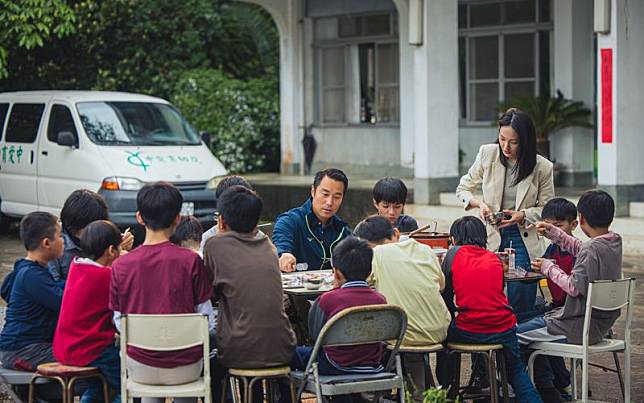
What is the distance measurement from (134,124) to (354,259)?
9.53 metres

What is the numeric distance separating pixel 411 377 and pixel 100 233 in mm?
2003

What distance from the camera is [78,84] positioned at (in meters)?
21.5

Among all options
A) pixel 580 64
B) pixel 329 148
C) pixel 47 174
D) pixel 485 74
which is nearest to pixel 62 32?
pixel 47 174

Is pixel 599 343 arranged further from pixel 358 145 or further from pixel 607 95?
pixel 358 145

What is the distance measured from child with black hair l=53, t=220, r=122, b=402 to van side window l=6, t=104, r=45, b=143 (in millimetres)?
9726

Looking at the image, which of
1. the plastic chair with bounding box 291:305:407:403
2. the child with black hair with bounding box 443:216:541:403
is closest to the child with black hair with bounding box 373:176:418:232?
the child with black hair with bounding box 443:216:541:403

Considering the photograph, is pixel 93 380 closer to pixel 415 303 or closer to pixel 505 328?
pixel 415 303

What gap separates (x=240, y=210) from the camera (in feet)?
20.2

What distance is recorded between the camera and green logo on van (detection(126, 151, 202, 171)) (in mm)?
14453

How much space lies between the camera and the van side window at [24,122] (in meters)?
15.6

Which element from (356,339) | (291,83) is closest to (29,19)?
(291,83)

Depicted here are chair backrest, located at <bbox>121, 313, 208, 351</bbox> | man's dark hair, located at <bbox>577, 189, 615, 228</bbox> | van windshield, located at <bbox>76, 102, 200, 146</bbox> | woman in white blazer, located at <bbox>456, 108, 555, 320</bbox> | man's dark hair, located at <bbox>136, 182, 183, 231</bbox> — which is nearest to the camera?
chair backrest, located at <bbox>121, 313, 208, 351</bbox>

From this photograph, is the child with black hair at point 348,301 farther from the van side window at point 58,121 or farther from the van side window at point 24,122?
the van side window at point 24,122

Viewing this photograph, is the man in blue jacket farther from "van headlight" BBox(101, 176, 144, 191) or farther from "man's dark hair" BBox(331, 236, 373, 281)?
"van headlight" BBox(101, 176, 144, 191)
